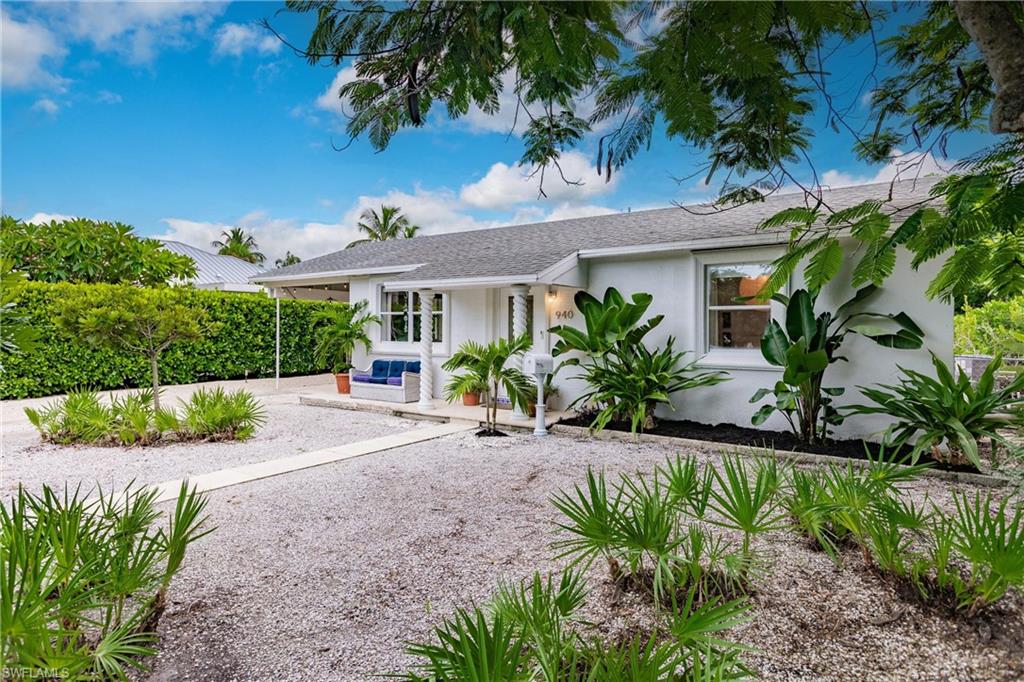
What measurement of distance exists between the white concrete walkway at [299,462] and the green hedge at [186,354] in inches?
154

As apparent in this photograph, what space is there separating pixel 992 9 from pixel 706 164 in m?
1.69

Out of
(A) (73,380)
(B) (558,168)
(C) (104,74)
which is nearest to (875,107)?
(B) (558,168)

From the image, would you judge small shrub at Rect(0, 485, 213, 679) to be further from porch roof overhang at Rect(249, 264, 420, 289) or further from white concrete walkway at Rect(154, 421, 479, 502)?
porch roof overhang at Rect(249, 264, 420, 289)

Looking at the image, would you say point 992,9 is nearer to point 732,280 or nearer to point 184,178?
point 732,280

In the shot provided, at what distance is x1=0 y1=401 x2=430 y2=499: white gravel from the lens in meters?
6.24

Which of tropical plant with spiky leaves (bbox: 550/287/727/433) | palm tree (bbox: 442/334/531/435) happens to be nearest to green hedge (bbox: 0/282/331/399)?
palm tree (bbox: 442/334/531/435)

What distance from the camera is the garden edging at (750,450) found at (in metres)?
5.82

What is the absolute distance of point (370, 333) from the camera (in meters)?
13.9

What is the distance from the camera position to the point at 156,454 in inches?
293

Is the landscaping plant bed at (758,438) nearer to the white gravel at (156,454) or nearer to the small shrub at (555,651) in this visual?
the white gravel at (156,454)

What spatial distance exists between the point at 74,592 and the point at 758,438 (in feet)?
26.6

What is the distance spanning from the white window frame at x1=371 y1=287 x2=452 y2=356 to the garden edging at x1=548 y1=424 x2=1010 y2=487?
4.61 metres

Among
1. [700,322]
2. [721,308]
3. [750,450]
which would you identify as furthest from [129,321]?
[721,308]

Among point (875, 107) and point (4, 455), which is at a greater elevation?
point (875, 107)
